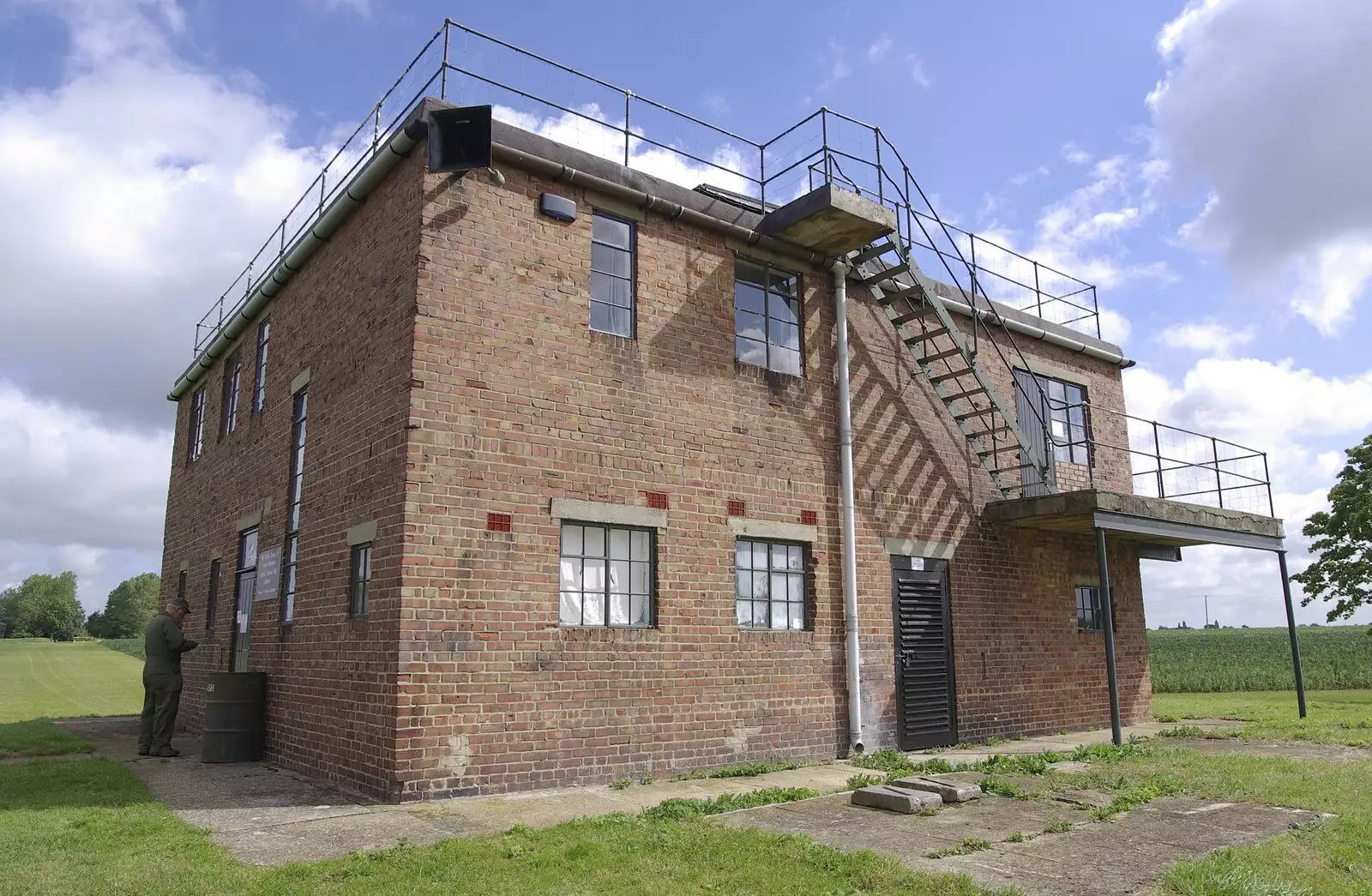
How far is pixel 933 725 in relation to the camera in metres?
12.2

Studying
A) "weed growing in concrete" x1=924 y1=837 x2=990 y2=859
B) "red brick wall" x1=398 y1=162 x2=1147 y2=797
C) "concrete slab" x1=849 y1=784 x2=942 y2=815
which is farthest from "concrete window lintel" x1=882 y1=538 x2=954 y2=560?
"weed growing in concrete" x1=924 y1=837 x2=990 y2=859

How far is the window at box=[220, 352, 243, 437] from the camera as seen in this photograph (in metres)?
15.2

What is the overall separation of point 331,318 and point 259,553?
3597 millimetres

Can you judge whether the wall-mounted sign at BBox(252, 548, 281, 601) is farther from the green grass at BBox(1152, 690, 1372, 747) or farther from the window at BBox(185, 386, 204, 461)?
the green grass at BBox(1152, 690, 1372, 747)

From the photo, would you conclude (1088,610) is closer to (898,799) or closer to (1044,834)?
(898,799)

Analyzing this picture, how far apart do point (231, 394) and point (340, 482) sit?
6.72 m

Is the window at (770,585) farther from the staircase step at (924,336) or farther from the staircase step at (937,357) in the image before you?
the staircase step at (924,336)

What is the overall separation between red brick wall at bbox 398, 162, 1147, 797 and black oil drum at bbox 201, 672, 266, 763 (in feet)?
13.8

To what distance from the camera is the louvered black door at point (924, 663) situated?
1191 cm

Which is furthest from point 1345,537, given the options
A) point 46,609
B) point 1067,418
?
point 46,609

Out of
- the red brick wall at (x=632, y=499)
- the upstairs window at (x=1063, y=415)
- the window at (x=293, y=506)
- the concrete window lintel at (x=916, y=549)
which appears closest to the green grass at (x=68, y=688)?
the window at (x=293, y=506)

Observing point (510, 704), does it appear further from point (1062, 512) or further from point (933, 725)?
point (1062, 512)

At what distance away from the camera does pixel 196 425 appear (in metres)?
17.8

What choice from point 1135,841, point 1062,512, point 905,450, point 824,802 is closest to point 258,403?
point 905,450
